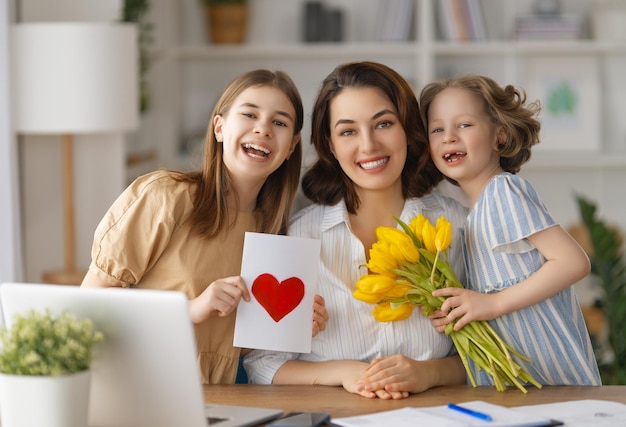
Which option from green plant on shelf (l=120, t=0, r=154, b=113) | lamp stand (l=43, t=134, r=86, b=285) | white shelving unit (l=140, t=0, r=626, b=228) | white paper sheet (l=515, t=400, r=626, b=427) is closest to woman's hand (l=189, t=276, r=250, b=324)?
white paper sheet (l=515, t=400, r=626, b=427)

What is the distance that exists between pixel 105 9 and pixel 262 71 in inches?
78.0

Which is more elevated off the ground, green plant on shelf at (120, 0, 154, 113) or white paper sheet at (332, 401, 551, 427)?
green plant on shelf at (120, 0, 154, 113)

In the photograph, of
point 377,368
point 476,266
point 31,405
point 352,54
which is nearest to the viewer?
point 31,405

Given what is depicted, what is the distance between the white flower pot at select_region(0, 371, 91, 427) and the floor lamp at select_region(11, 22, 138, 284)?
219cm

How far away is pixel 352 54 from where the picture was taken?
496 cm

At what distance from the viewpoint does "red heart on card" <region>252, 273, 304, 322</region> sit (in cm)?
195

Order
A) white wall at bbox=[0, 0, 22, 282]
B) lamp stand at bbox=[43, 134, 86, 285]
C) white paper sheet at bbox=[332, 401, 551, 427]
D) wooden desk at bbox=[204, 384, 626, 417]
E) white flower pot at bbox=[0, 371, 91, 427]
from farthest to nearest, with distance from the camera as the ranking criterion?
lamp stand at bbox=[43, 134, 86, 285]
white wall at bbox=[0, 0, 22, 282]
wooden desk at bbox=[204, 384, 626, 417]
white paper sheet at bbox=[332, 401, 551, 427]
white flower pot at bbox=[0, 371, 91, 427]

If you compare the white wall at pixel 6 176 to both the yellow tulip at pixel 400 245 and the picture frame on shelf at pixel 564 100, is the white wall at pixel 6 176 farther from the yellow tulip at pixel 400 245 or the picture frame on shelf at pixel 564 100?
the picture frame on shelf at pixel 564 100

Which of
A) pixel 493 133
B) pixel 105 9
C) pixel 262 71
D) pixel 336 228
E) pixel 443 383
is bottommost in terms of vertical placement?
pixel 443 383

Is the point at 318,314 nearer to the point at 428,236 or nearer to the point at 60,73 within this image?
the point at 428,236

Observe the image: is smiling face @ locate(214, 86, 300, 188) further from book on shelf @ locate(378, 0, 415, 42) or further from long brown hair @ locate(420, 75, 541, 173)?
book on shelf @ locate(378, 0, 415, 42)

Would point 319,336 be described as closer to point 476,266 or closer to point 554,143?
point 476,266

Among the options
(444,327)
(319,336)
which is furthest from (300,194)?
(444,327)

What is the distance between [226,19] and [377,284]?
3339 mm
